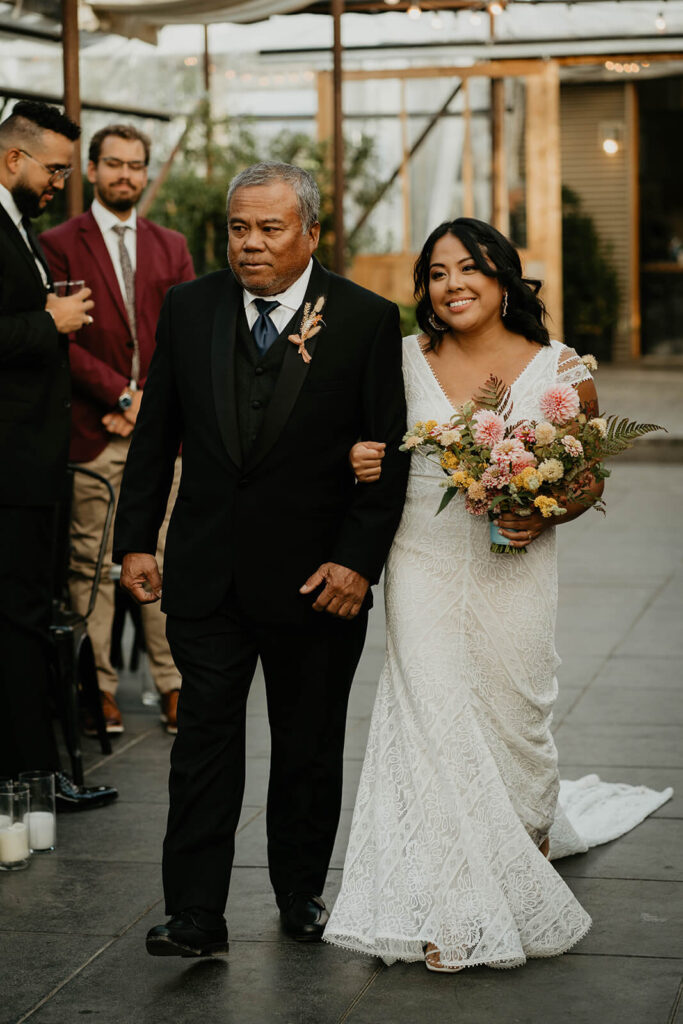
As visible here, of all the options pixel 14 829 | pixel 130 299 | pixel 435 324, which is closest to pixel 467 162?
pixel 130 299

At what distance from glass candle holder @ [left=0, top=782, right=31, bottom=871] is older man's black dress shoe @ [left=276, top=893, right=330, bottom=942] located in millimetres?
963

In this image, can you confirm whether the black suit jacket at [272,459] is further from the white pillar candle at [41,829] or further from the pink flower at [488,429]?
the white pillar candle at [41,829]

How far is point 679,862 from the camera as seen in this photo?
4930 millimetres

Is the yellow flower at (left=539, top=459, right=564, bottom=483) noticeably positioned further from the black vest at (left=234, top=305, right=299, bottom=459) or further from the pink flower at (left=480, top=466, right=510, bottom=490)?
the black vest at (left=234, top=305, right=299, bottom=459)

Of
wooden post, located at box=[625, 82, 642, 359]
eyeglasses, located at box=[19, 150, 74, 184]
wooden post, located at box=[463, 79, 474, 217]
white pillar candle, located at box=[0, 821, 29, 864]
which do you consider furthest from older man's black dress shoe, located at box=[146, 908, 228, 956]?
wooden post, located at box=[625, 82, 642, 359]

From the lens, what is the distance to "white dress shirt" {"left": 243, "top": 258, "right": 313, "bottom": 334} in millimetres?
4242

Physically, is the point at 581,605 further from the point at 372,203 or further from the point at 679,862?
the point at 372,203

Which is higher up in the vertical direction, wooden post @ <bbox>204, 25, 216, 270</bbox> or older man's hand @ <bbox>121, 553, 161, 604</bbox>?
wooden post @ <bbox>204, 25, 216, 270</bbox>

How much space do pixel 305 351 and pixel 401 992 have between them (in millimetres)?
1632

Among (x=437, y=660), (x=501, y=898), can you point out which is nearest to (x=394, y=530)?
(x=437, y=660)

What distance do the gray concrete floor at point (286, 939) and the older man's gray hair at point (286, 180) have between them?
1.93 metres

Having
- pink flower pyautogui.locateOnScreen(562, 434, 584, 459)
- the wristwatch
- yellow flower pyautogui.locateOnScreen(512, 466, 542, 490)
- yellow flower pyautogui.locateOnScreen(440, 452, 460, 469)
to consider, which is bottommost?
yellow flower pyautogui.locateOnScreen(512, 466, 542, 490)

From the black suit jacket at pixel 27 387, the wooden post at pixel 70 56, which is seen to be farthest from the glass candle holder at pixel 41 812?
Result: the wooden post at pixel 70 56

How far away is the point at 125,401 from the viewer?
652 centimetres
